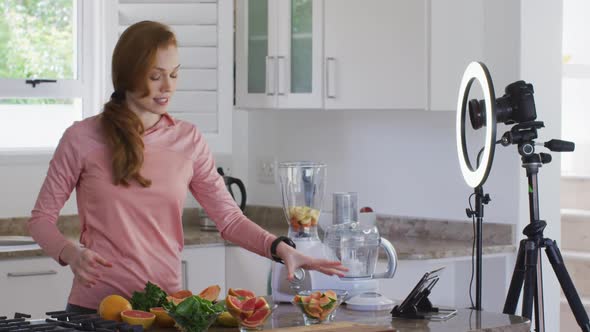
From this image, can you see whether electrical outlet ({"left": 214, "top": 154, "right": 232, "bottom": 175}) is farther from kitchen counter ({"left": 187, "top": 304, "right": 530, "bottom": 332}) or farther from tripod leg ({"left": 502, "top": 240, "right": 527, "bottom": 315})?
kitchen counter ({"left": 187, "top": 304, "right": 530, "bottom": 332})

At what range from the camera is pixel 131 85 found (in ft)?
8.73

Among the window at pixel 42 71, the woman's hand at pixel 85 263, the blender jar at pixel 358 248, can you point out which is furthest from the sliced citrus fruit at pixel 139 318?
the window at pixel 42 71

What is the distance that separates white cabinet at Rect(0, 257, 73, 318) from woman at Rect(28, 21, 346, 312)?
42.9 inches

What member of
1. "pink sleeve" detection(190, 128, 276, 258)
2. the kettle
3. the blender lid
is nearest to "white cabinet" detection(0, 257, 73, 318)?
the kettle

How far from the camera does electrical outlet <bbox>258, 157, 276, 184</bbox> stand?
4.73 meters

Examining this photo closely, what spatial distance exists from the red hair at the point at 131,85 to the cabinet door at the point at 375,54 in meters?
1.31

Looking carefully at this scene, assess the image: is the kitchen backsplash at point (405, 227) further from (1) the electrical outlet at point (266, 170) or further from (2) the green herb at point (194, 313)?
(2) the green herb at point (194, 313)

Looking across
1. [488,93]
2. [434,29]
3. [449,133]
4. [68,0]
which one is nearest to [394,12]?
[434,29]

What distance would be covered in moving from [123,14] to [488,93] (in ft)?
6.38

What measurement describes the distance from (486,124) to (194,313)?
4.05 feet

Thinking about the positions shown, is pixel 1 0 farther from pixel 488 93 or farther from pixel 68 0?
pixel 488 93

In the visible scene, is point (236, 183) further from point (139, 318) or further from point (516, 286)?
point (139, 318)

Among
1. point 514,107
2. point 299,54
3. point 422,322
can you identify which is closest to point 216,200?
point 422,322

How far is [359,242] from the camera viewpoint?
2.62 m
